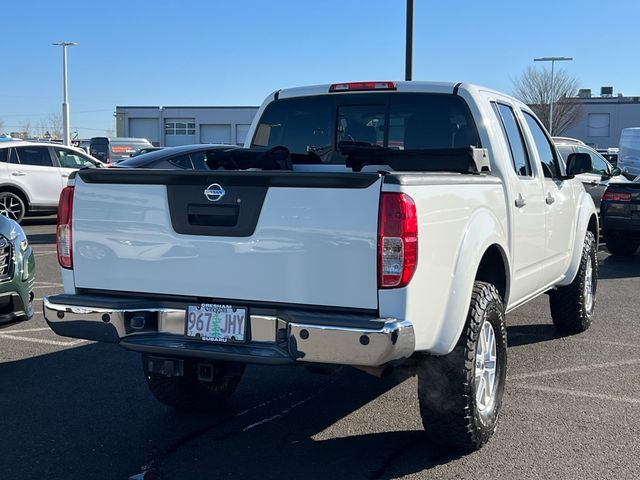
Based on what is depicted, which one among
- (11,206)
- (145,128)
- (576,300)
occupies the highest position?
(145,128)

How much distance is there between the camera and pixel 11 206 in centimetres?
1563

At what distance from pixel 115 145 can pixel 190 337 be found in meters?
41.5

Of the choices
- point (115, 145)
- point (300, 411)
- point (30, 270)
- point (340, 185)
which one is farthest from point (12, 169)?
point (115, 145)

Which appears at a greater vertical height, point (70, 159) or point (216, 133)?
point (216, 133)

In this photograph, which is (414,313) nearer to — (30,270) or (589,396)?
(589,396)

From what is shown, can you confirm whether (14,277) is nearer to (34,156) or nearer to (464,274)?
(464,274)

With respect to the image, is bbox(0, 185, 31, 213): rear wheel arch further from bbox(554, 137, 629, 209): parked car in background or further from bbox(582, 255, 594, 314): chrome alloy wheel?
bbox(582, 255, 594, 314): chrome alloy wheel

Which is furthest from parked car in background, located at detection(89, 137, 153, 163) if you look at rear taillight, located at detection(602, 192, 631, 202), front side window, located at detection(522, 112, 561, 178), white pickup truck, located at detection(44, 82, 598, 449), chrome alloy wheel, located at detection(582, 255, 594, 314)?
white pickup truck, located at detection(44, 82, 598, 449)

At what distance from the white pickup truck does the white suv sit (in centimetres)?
1197

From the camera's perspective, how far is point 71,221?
4.00 metres

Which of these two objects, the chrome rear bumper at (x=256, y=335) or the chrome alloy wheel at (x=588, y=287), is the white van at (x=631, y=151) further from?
the chrome rear bumper at (x=256, y=335)

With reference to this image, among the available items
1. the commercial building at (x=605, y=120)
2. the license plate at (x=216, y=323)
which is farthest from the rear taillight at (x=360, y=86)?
the commercial building at (x=605, y=120)

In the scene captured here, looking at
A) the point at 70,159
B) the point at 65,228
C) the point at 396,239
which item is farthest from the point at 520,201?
the point at 70,159

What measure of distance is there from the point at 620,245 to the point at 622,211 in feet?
2.88
